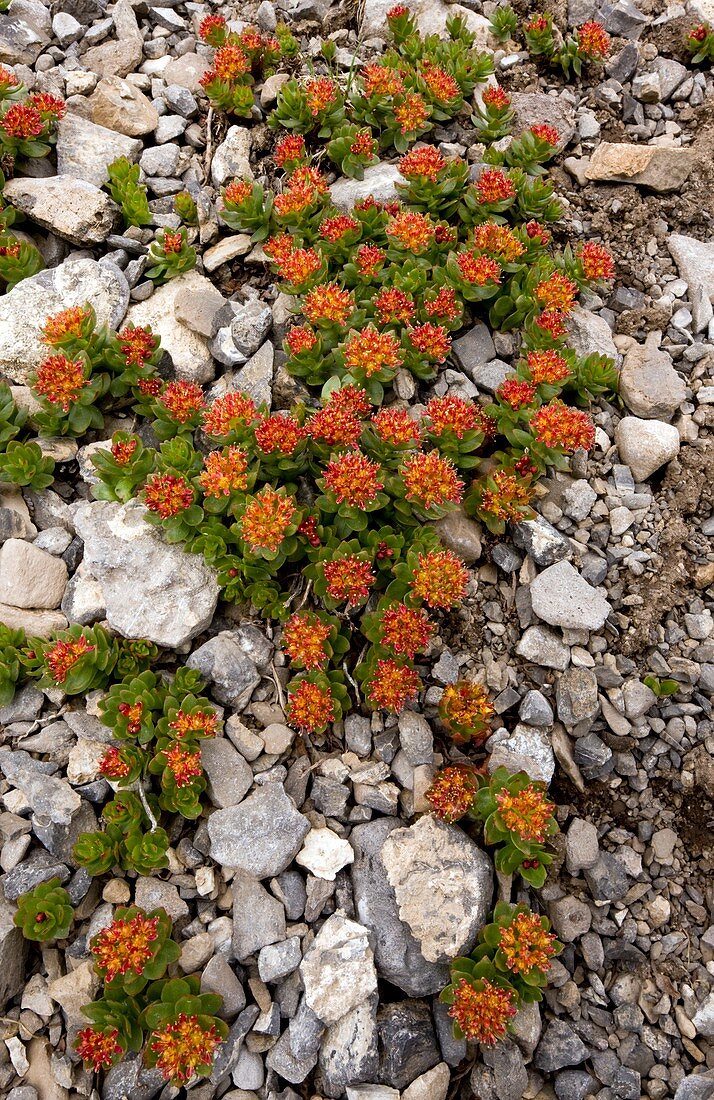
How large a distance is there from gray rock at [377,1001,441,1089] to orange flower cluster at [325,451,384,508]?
8.31 ft

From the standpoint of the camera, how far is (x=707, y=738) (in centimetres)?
423

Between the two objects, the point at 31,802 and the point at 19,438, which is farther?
the point at 19,438

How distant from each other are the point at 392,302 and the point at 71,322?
192 centimetres

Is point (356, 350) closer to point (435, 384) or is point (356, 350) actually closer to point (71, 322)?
point (435, 384)

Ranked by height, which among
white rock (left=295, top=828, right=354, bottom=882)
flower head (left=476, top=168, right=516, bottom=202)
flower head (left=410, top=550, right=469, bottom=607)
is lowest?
white rock (left=295, top=828, right=354, bottom=882)

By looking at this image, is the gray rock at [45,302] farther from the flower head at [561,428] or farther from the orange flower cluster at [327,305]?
the flower head at [561,428]

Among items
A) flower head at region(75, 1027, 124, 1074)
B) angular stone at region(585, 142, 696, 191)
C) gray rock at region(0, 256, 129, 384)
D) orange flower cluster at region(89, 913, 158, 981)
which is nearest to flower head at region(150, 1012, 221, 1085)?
flower head at region(75, 1027, 124, 1074)

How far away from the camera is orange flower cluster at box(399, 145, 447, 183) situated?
5.06 metres

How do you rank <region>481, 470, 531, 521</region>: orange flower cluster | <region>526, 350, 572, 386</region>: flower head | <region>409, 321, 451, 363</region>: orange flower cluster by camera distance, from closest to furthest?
<region>481, 470, 531, 521</region>: orange flower cluster, <region>526, 350, 572, 386</region>: flower head, <region>409, 321, 451, 363</region>: orange flower cluster

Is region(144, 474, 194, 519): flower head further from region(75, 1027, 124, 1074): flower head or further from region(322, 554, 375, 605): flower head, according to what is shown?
region(75, 1027, 124, 1074): flower head

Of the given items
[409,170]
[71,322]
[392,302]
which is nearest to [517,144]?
[409,170]

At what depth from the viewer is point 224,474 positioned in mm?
4227

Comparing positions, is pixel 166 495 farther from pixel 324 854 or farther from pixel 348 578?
pixel 324 854

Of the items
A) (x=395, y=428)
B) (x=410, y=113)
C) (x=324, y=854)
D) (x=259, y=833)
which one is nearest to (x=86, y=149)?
(x=410, y=113)
